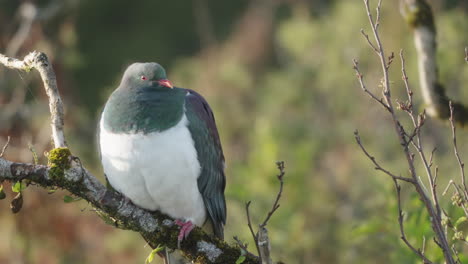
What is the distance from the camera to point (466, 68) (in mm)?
10242

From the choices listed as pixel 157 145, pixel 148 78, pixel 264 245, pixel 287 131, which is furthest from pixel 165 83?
pixel 287 131

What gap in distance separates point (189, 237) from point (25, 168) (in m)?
0.95

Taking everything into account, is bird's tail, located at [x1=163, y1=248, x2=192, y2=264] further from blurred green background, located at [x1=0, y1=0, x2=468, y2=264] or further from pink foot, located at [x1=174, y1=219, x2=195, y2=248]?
blurred green background, located at [x1=0, y1=0, x2=468, y2=264]

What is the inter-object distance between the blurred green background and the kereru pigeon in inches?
86.0

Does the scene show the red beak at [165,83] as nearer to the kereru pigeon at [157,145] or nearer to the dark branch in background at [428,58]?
the kereru pigeon at [157,145]

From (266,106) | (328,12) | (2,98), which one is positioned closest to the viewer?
(2,98)

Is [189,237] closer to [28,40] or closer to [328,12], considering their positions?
[28,40]

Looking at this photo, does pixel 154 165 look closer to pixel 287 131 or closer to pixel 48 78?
pixel 48 78

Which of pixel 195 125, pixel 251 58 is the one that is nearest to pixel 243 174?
pixel 195 125

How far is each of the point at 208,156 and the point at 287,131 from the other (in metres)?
6.14

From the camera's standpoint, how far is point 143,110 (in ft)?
14.1

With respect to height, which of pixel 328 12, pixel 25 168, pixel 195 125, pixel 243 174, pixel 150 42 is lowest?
pixel 25 168

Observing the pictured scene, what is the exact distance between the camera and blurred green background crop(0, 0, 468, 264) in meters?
9.09

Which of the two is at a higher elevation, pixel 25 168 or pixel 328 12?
pixel 328 12
